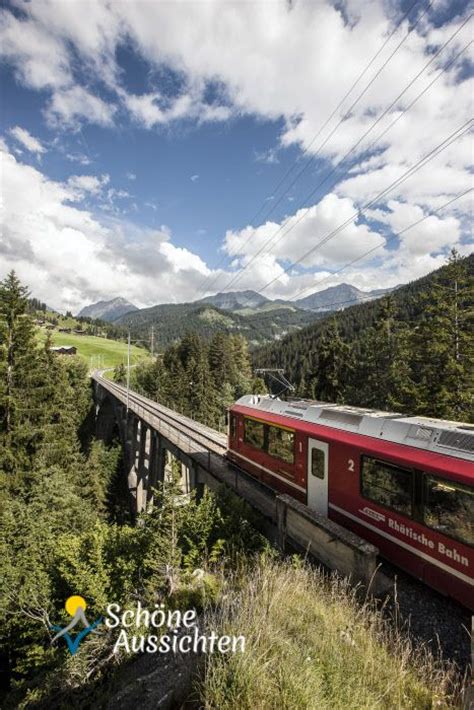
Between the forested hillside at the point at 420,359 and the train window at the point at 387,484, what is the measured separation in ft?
51.8

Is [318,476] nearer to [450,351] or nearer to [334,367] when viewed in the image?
[450,351]

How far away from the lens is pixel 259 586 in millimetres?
5820

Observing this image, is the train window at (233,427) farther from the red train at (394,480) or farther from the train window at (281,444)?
the red train at (394,480)

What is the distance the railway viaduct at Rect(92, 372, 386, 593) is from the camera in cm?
690

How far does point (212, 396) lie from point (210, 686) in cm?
6305

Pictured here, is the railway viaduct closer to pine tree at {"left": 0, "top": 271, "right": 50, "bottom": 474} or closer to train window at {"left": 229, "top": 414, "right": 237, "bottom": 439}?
train window at {"left": 229, "top": 414, "right": 237, "bottom": 439}

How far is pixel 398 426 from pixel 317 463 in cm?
306

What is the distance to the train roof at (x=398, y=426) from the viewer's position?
8086 mm

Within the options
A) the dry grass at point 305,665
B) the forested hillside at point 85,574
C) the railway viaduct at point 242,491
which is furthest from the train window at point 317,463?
the dry grass at point 305,665

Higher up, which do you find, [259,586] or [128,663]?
[259,586]

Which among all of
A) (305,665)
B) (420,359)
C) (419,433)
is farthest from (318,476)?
(420,359)

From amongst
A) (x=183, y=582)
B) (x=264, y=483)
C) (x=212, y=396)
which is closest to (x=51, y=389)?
(x=264, y=483)

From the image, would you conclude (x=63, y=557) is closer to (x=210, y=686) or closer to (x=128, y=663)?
(x=128, y=663)

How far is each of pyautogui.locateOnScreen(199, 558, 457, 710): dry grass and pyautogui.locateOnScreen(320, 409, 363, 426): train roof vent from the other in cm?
582
